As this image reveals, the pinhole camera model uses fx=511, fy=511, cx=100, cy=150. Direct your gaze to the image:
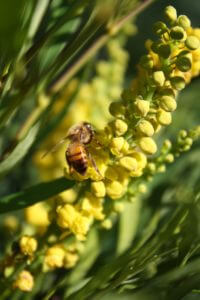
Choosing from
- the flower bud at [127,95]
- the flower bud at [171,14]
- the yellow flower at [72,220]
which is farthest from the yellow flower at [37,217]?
the flower bud at [171,14]

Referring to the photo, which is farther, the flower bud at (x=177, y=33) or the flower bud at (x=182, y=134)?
the flower bud at (x=182, y=134)

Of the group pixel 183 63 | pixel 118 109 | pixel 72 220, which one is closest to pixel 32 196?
pixel 72 220

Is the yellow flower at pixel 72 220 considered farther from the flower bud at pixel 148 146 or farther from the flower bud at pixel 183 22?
the flower bud at pixel 183 22

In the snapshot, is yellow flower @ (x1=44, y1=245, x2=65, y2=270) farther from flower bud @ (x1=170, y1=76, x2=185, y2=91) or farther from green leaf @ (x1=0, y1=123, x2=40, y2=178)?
flower bud @ (x1=170, y1=76, x2=185, y2=91)

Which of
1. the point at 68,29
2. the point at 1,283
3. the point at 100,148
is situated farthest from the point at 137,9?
the point at 1,283

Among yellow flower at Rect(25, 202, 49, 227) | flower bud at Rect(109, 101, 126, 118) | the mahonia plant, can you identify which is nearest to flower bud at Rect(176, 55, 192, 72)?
the mahonia plant

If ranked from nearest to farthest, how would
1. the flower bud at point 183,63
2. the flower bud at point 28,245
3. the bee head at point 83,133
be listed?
the flower bud at point 183,63 < the flower bud at point 28,245 < the bee head at point 83,133

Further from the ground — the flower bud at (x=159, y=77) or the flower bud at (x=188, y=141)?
the flower bud at (x=159, y=77)
